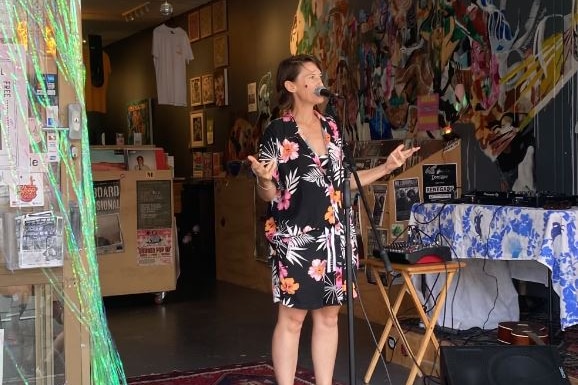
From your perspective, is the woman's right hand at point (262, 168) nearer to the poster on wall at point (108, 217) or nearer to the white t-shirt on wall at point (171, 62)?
the poster on wall at point (108, 217)

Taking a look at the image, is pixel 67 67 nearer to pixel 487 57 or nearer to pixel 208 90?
pixel 487 57

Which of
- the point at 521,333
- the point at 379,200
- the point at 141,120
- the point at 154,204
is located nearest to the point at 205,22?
the point at 141,120

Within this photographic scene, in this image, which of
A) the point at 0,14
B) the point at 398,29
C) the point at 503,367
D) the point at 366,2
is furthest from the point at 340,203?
the point at 366,2

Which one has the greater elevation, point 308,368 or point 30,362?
point 30,362

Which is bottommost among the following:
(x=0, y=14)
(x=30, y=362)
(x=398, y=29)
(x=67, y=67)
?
(x=30, y=362)

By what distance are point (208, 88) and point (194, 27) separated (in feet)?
2.72

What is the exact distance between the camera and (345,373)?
4078 millimetres

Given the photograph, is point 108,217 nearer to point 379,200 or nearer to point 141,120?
point 379,200

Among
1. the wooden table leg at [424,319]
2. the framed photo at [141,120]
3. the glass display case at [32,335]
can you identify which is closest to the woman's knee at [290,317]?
the wooden table leg at [424,319]

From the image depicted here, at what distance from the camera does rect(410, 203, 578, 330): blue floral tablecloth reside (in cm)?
350

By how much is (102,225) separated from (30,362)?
3.84 metres

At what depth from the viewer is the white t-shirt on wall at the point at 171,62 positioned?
9.00 metres

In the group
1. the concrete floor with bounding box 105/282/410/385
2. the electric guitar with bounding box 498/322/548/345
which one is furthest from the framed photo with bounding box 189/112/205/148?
the electric guitar with bounding box 498/322/548/345

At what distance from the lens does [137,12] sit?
977 cm
